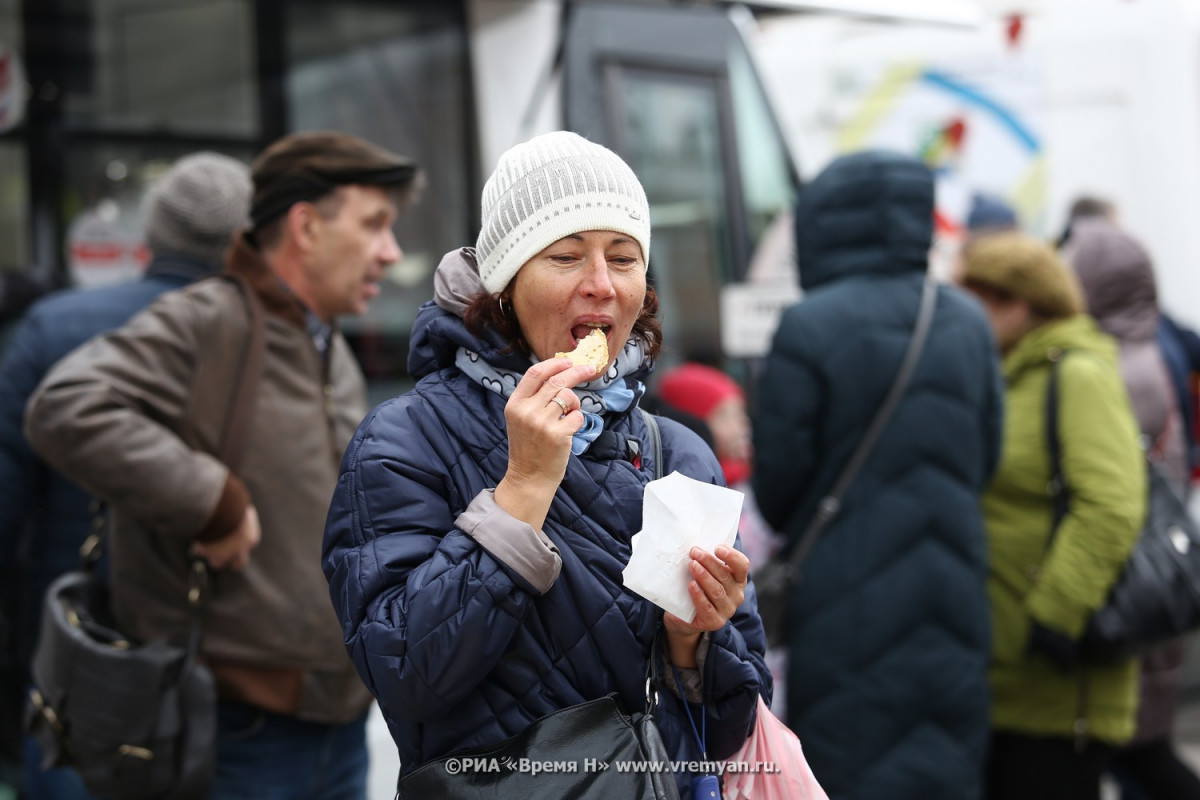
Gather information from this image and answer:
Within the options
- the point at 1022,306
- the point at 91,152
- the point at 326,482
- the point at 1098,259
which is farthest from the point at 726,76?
the point at 326,482

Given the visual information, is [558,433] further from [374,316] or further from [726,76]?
[726,76]

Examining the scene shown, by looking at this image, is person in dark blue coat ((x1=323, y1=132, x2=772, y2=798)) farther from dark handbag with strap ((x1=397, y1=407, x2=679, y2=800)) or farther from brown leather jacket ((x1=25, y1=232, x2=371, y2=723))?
brown leather jacket ((x1=25, y1=232, x2=371, y2=723))

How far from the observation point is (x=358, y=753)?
3168 mm

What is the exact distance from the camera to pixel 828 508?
11.2 feet

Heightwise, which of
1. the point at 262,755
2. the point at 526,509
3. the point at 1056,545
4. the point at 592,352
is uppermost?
the point at 592,352

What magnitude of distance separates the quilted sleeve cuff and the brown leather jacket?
45.3 inches

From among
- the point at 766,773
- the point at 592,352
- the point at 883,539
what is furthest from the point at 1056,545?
the point at 592,352

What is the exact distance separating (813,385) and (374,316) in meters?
1.88

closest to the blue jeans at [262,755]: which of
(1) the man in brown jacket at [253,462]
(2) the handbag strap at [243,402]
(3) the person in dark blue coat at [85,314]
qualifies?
(1) the man in brown jacket at [253,462]

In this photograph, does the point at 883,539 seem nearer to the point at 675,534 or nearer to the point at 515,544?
the point at 675,534

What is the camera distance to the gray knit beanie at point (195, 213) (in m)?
3.44

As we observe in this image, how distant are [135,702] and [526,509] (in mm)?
1424

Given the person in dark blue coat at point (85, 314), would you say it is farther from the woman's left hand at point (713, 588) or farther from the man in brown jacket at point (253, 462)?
the woman's left hand at point (713, 588)

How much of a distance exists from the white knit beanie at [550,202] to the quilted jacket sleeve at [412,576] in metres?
0.25
